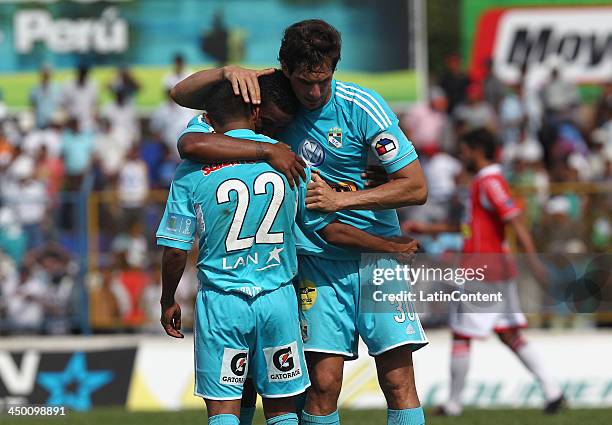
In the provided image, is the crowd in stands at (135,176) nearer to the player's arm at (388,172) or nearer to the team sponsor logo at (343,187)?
the team sponsor logo at (343,187)

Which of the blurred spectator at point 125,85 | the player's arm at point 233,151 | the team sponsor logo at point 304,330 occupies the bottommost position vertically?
the blurred spectator at point 125,85

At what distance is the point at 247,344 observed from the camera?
594cm

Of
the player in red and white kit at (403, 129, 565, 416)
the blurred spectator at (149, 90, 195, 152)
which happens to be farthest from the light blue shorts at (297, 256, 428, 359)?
the blurred spectator at (149, 90, 195, 152)

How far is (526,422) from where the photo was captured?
978 centimetres

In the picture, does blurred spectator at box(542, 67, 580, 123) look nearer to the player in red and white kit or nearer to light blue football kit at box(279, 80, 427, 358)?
the player in red and white kit

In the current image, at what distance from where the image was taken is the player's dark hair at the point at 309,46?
19.3ft

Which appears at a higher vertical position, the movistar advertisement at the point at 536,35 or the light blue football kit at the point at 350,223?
the light blue football kit at the point at 350,223

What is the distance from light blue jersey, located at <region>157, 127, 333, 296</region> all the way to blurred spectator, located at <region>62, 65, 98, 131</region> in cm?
1102

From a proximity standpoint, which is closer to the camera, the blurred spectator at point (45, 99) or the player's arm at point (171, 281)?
the player's arm at point (171, 281)

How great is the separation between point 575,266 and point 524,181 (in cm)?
231

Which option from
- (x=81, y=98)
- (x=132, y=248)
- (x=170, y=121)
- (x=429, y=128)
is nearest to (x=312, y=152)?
(x=132, y=248)

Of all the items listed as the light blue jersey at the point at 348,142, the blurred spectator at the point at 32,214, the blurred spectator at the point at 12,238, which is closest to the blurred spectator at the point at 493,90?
the blurred spectator at the point at 32,214

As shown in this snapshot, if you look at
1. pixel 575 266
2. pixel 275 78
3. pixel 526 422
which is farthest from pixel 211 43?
pixel 275 78

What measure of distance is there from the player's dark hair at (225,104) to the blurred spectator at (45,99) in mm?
11320
